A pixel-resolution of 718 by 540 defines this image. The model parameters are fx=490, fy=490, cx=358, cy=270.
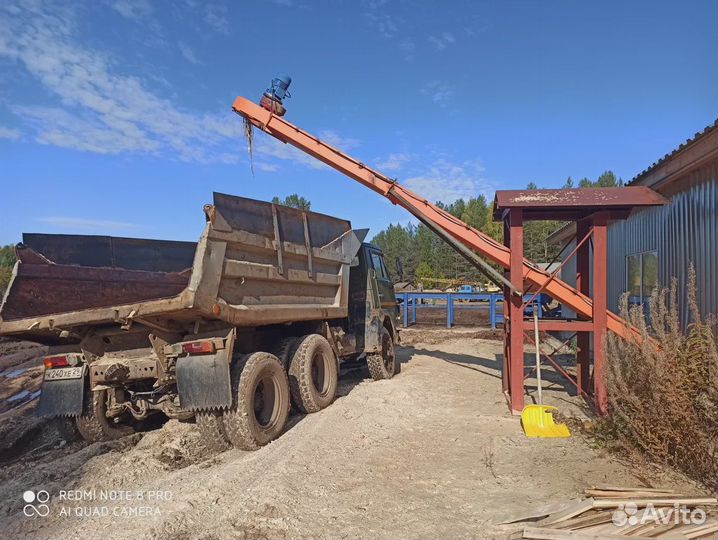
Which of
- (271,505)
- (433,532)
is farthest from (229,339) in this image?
(433,532)

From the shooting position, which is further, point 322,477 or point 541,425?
point 541,425

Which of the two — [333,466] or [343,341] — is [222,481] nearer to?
[333,466]

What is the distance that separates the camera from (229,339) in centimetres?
517

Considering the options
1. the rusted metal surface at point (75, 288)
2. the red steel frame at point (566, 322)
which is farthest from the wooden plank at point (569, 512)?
the rusted metal surface at point (75, 288)

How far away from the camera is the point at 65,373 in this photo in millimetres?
5609

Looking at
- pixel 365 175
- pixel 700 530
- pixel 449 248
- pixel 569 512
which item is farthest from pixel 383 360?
pixel 449 248

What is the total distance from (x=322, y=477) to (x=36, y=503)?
2466 millimetres

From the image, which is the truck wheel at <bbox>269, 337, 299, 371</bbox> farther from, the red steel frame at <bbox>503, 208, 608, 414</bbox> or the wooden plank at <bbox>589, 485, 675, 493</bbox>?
the wooden plank at <bbox>589, 485, 675, 493</bbox>

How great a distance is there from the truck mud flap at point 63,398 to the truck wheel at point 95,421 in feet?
0.55

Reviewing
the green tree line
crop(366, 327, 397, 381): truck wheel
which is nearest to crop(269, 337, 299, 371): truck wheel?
crop(366, 327, 397, 381): truck wheel

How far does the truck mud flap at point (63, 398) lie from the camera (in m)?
5.54

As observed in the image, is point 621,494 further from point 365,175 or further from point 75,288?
point 75,288

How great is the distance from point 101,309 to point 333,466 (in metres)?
2.90

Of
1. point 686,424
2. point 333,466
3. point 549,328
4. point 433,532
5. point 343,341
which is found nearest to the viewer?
point 433,532
